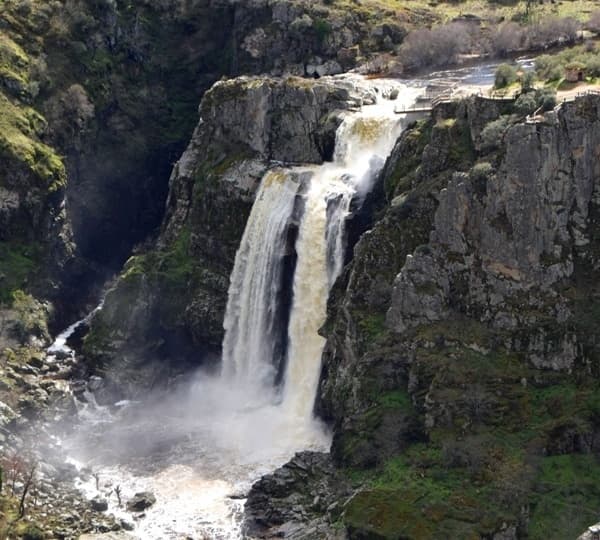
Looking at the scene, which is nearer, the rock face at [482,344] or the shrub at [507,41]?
the rock face at [482,344]

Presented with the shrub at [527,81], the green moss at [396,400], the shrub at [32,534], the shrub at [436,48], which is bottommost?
the shrub at [32,534]

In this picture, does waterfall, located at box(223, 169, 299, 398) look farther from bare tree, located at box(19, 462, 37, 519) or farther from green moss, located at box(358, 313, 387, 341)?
bare tree, located at box(19, 462, 37, 519)

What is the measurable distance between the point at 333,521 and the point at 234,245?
3433 cm

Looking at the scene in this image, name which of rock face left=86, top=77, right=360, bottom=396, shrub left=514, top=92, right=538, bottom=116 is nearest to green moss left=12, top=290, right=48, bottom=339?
rock face left=86, top=77, right=360, bottom=396

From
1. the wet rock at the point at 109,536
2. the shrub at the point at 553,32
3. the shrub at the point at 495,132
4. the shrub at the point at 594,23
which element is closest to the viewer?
the wet rock at the point at 109,536

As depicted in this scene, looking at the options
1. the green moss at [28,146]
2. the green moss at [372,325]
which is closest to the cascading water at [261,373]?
the green moss at [372,325]

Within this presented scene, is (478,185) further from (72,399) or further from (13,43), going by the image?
(13,43)

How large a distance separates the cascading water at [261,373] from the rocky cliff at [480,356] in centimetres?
651

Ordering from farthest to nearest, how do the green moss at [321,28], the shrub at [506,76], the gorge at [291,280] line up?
1. the green moss at [321,28]
2. the shrub at [506,76]
3. the gorge at [291,280]

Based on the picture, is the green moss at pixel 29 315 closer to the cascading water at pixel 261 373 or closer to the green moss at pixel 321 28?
the cascading water at pixel 261 373

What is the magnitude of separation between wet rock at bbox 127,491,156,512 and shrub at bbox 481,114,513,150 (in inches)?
1257

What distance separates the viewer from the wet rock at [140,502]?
2911 inches

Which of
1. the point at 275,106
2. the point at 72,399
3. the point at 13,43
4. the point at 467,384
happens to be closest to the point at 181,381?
the point at 72,399

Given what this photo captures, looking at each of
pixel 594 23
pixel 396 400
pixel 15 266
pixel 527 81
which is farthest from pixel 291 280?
pixel 594 23
